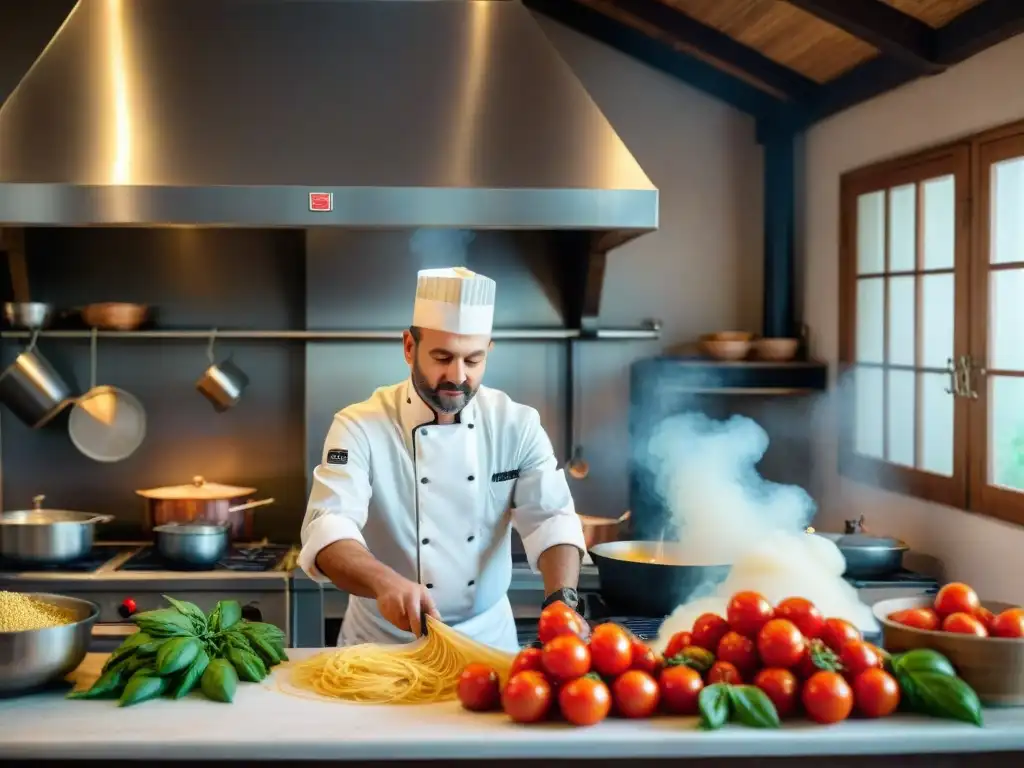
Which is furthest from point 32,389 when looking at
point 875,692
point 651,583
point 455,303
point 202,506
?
point 875,692

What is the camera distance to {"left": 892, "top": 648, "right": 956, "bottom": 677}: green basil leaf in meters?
1.93

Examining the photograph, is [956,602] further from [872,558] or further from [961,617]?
[872,558]

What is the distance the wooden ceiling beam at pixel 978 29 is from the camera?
3004mm

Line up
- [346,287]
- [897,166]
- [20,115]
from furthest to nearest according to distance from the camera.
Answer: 1. [346,287]
2. [897,166]
3. [20,115]

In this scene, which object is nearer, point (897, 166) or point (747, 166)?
point (897, 166)

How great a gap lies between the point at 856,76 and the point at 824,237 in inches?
27.9

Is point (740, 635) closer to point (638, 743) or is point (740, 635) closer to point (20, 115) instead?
point (638, 743)

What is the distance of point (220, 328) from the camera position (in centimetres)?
451

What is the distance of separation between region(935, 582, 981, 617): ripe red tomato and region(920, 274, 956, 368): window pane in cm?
163

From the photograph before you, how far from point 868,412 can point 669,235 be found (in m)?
1.10

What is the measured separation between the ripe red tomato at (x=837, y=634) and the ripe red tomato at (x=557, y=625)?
424 millimetres

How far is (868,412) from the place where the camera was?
13.9ft

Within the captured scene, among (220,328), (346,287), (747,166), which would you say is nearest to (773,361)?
(747,166)

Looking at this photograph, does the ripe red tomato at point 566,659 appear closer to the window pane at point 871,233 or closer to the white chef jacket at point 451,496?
the white chef jacket at point 451,496
